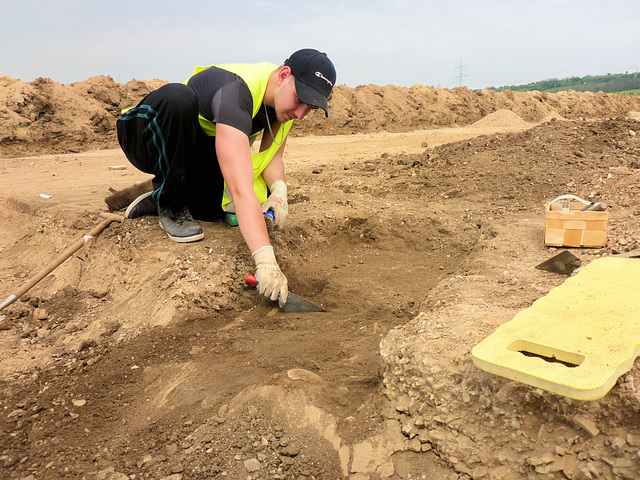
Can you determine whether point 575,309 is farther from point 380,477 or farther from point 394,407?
point 380,477

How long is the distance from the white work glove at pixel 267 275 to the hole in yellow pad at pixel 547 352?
1.43 meters

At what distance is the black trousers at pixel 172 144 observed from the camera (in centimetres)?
288

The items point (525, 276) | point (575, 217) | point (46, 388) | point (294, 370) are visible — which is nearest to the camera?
point (294, 370)

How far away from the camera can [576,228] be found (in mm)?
2795

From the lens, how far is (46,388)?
83.4 inches

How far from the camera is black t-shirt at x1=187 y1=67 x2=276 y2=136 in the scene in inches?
102

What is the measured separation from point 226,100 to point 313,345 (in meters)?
1.45

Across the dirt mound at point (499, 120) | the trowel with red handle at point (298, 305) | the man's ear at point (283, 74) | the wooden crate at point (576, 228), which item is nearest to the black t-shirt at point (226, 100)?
the man's ear at point (283, 74)

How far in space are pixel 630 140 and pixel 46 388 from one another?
577 cm

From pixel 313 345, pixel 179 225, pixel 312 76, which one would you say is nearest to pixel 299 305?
pixel 313 345

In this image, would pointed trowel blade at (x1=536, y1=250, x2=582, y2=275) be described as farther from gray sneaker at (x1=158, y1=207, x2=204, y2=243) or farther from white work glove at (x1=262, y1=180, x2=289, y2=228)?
gray sneaker at (x1=158, y1=207, x2=204, y2=243)

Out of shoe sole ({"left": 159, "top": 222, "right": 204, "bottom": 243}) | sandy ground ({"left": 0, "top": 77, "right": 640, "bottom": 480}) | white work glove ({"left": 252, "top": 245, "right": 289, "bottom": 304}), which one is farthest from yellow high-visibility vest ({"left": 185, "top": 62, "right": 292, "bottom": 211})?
white work glove ({"left": 252, "top": 245, "right": 289, "bottom": 304})

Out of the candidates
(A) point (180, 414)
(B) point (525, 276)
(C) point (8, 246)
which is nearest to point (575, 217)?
(B) point (525, 276)

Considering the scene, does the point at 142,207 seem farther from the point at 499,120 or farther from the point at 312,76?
the point at 499,120
